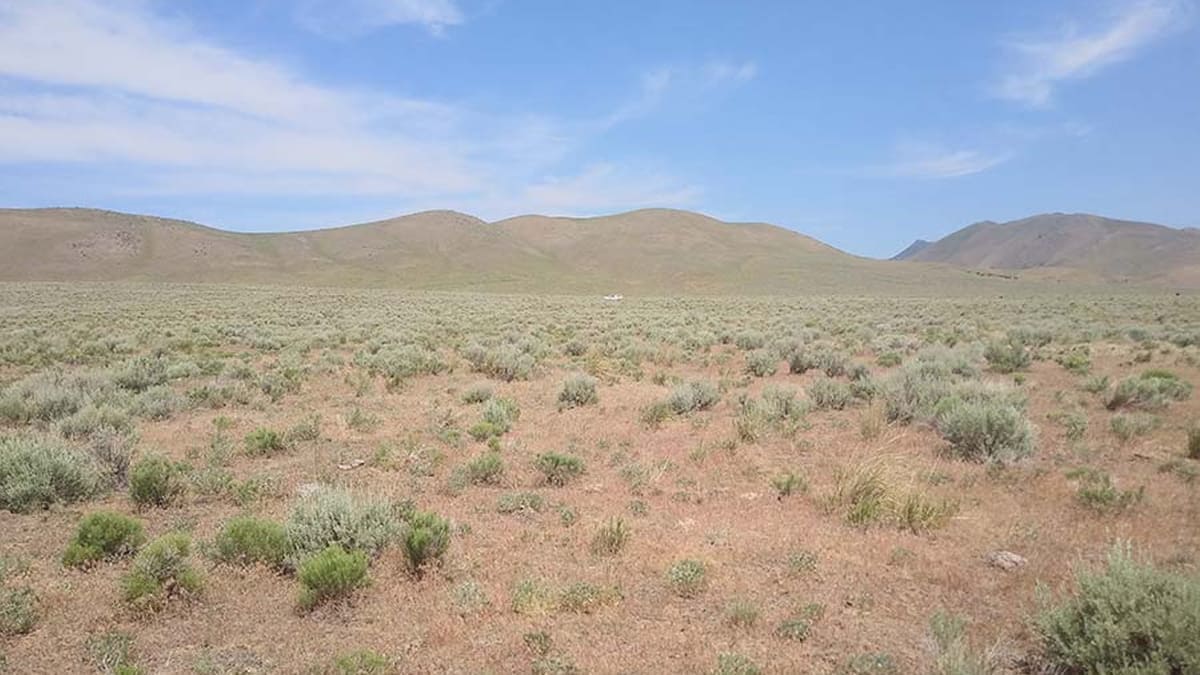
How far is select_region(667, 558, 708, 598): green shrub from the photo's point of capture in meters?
5.53

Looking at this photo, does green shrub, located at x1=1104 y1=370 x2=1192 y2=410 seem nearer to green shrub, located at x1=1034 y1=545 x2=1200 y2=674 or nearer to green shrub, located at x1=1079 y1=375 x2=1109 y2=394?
green shrub, located at x1=1079 y1=375 x2=1109 y2=394

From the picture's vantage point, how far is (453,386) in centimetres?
1597

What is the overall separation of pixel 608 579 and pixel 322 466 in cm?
534

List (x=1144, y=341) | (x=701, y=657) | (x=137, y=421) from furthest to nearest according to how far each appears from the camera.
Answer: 1. (x=1144, y=341)
2. (x=137, y=421)
3. (x=701, y=657)

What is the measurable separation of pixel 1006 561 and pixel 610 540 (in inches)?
140

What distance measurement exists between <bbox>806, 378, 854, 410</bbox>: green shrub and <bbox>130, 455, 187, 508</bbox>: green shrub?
1051 centimetres

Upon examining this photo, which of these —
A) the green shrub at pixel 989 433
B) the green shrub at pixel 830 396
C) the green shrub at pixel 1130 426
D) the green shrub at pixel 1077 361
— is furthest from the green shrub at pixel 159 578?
the green shrub at pixel 1077 361

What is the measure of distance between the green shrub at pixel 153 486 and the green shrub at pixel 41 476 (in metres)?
0.53

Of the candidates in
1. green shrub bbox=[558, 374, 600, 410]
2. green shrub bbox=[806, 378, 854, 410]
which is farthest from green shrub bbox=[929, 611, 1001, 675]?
green shrub bbox=[558, 374, 600, 410]

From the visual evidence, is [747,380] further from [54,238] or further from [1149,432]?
[54,238]

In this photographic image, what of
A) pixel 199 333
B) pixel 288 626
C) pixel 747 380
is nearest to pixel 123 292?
pixel 199 333

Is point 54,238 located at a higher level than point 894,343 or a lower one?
higher

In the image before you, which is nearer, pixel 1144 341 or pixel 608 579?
pixel 608 579

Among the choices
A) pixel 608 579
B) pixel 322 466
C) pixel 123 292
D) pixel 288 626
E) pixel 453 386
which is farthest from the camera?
pixel 123 292
